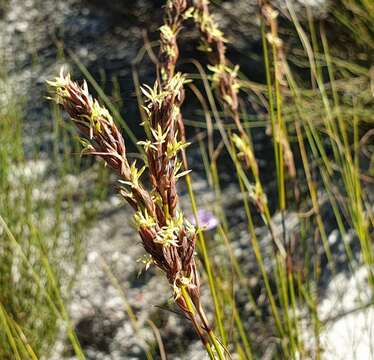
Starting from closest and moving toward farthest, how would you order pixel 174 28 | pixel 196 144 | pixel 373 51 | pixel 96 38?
pixel 174 28
pixel 373 51
pixel 196 144
pixel 96 38

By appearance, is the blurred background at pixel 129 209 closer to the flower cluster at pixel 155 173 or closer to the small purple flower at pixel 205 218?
the small purple flower at pixel 205 218

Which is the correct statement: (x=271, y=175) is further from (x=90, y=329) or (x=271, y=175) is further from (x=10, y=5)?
(x=10, y=5)

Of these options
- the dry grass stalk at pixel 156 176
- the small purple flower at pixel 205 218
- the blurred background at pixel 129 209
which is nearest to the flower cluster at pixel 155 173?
the dry grass stalk at pixel 156 176

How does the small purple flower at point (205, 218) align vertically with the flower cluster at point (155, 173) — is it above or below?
below

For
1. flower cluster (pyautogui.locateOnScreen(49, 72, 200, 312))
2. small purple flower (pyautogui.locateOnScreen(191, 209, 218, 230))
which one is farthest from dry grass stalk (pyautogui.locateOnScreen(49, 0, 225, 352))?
small purple flower (pyautogui.locateOnScreen(191, 209, 218, 230))

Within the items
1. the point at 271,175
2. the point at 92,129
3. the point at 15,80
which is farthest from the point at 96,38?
the point at 92,129

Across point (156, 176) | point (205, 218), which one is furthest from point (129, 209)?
point (156, 176)

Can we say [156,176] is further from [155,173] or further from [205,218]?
[205,218]

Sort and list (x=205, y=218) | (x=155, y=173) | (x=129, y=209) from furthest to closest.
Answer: (x=129, y=209)
(x=205, y=218)
(x=155, y=173)
